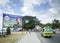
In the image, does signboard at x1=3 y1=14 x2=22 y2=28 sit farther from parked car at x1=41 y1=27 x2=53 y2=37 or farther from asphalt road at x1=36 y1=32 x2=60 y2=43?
parked car at x1=41 y1=27 x2=53 y2=37

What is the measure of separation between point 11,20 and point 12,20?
0.07 feet

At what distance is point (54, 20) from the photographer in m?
3.42

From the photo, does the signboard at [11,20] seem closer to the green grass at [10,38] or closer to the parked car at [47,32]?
the green grass at [10,38]

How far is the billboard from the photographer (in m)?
3.04

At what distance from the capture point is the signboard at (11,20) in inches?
120

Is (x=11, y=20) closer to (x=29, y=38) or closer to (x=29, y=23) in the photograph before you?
(x=29, y=23)

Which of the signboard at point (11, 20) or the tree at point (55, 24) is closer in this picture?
the signboard at point (11, 20)

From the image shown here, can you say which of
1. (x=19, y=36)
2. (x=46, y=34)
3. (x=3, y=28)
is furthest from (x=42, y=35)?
(x=3, y=28)

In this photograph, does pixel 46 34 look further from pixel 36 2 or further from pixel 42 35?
pixel 36 2

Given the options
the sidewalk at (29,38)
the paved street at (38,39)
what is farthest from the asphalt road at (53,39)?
the sidewalk at (29,38)

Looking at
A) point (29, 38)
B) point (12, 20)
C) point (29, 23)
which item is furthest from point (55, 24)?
point (12, 20)

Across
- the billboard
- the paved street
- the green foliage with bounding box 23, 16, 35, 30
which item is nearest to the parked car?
the paved street

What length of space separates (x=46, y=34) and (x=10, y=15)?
1.05 metres

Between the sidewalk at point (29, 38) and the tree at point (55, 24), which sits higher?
the tree at point (55, 24)
